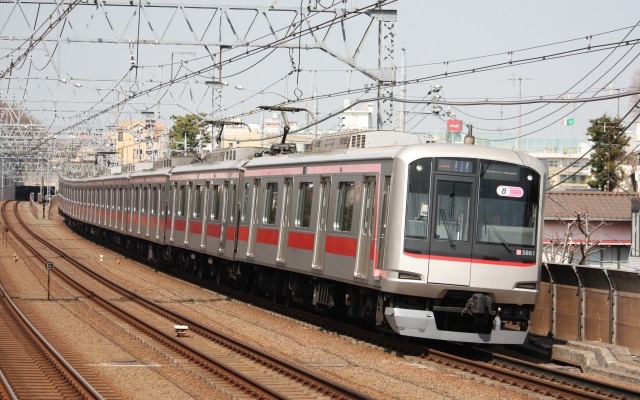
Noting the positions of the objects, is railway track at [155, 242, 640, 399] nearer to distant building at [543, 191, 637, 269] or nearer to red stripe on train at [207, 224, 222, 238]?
red stripe on train at [207, 224, 222, 238]

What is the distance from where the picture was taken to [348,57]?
23.9 metres

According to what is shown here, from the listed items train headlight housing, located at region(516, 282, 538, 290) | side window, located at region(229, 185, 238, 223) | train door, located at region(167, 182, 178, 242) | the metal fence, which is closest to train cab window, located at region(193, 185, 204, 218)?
train door, located at region(167, 182, 178, 242)

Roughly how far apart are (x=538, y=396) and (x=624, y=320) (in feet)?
14.1

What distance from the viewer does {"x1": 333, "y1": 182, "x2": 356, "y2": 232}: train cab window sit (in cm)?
1725

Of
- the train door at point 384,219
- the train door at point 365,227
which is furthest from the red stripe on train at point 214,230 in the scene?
the train door at point 384,219

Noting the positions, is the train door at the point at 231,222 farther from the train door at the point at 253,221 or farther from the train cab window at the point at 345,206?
the train cab window at the point at 345,206

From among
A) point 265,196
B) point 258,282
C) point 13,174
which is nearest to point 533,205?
point 265,196

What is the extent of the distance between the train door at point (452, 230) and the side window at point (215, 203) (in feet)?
37.0

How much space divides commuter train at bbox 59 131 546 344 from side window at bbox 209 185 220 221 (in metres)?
3.06

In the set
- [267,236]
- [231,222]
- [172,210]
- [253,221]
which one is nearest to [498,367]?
[267,236]

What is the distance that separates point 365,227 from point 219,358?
307cm

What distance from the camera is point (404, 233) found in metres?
15.1

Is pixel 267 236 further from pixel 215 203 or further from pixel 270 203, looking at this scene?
pixel 215 203

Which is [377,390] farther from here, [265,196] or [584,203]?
[584,203]
